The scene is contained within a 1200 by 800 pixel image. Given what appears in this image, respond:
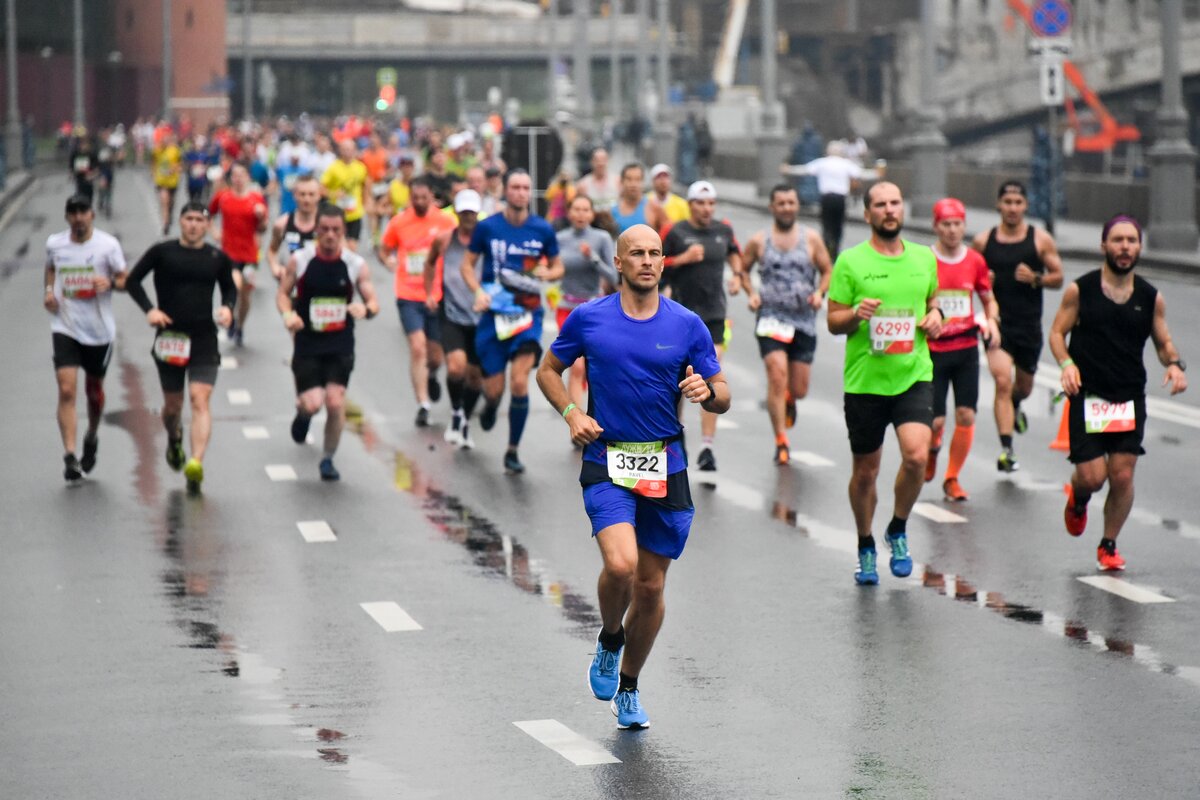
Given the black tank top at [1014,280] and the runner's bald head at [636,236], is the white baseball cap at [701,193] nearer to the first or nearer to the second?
the black tank top at [1014,280]

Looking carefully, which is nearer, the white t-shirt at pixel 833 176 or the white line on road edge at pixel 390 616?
the white line on road edge at pixel 390 616

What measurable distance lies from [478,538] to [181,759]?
15.4ft

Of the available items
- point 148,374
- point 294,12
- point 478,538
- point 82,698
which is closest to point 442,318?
point 478,538

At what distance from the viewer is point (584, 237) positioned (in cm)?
1574

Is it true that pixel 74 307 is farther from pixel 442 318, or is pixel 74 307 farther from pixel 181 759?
pixel 181 759

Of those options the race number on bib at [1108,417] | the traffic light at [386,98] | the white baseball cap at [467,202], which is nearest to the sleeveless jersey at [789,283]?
the white baseball cap at [467,202]

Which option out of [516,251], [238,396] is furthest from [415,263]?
[516,251]

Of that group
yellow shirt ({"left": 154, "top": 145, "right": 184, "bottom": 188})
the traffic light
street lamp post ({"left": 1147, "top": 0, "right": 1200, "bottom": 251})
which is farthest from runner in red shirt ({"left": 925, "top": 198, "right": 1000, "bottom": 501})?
the traffic light

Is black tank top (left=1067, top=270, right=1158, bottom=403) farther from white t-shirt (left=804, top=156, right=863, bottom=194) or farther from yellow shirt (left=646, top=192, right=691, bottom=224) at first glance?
white t-shirt (left=804, top=156, right=863, bottom=194)

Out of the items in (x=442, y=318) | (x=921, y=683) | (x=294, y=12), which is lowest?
(x=921, y=683)

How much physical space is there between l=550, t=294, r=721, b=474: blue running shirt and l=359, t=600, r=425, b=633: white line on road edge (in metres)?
2.17

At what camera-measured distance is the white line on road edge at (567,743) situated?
7.76 m

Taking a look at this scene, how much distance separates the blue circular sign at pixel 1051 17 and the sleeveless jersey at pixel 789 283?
58.8ft

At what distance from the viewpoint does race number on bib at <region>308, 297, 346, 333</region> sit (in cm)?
1464
